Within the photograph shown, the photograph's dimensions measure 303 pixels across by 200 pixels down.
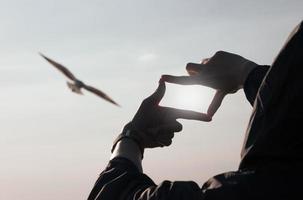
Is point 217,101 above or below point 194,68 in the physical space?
below

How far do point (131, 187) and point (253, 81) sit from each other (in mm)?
1493

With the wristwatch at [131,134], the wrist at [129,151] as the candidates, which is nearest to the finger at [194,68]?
the wristwatch at [131,134]

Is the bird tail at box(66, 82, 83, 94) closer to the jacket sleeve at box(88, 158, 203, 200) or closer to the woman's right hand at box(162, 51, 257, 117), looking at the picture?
the jacket sleeve at box(88, 158, 203, 200)

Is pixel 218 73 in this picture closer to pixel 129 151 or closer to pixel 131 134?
pixel 131 134

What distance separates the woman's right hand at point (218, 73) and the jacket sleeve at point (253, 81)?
334 millimetres

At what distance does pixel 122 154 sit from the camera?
4.89m

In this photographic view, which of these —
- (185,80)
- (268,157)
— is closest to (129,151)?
(185,80)

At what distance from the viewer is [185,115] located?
17.9 feet

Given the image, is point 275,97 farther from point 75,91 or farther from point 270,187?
point 75,91

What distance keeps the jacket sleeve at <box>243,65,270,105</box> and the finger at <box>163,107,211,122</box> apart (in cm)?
84

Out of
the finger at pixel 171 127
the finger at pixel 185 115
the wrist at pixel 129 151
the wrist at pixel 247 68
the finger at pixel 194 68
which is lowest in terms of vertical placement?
the wrist at pixel 129 151

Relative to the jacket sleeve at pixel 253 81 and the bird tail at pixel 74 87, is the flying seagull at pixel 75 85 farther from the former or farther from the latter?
the jacket sleeve at pixel 253 81

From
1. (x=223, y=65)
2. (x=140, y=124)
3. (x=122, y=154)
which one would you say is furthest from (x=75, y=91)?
(x=223, y=65)

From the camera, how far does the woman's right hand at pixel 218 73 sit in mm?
5172
